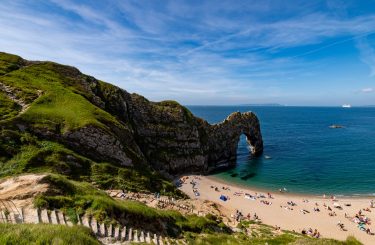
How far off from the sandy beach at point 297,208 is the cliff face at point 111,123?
1368 centimetres

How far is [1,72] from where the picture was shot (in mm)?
55844

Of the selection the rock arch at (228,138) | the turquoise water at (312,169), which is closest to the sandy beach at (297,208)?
the turquoise water at (312,169)

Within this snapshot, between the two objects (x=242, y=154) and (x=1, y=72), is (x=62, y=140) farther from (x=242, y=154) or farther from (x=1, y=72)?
(x=242, y=154)

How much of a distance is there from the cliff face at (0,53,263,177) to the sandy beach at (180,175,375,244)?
13.7m

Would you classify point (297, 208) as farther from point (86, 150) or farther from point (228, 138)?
point (86, 150)

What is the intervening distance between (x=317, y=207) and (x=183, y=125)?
4073 cm

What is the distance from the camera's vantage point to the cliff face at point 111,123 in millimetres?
43781

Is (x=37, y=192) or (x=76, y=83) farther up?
(x=76, y=83)

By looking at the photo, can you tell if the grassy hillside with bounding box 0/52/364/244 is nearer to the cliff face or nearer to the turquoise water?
the cliff face

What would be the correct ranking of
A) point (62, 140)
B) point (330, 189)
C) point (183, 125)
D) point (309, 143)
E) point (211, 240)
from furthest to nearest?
point (309, 143), point (183, 125), point (330, 189), point (62, 140), point (211, 240)

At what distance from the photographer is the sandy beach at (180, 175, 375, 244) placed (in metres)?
46.7

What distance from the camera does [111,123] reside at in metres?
51.4

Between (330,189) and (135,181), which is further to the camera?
(330,189)

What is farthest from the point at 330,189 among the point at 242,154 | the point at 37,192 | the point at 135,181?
the point at 37,192
